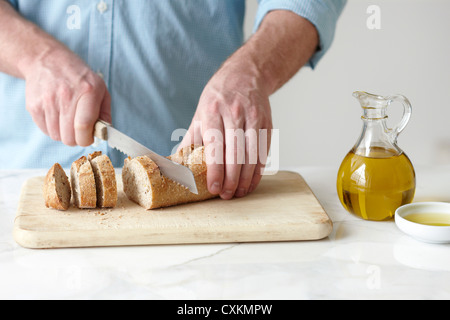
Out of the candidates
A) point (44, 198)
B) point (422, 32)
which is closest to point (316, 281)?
point (44, 198)

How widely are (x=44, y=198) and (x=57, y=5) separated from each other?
0.74 m

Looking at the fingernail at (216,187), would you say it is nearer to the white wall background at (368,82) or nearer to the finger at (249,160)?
the finger at (249,160)

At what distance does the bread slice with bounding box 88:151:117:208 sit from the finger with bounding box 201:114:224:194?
23 centimetres

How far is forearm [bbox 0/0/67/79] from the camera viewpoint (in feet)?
4.91

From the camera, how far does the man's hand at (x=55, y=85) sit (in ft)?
4.52

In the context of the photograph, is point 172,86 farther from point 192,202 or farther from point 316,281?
point 316,281

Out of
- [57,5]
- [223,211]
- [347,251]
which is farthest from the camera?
[57,5]

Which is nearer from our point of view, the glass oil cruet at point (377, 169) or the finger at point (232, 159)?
the glass oil cruet at point (377, 169)

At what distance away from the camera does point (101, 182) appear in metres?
1.29

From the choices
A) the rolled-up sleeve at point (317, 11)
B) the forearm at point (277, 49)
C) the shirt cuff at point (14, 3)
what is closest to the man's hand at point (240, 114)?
the forearm at point (277, 49)

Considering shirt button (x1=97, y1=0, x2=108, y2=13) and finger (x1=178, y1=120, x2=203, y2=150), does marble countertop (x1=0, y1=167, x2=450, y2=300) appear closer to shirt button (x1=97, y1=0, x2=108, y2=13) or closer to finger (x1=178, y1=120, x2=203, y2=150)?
finger (x1=178, y1=120, x2=203, y2=150)

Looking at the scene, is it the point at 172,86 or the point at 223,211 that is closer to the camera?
the point at 223,211

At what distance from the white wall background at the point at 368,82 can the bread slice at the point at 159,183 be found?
2.22 meters

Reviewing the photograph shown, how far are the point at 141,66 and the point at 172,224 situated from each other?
779mm
